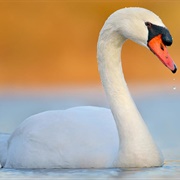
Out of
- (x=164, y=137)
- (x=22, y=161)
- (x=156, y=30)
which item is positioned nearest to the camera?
(x=156, y=30)

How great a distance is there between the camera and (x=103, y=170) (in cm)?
948

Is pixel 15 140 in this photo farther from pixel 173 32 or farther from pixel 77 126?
pixel 173 32

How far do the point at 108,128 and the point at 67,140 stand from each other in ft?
1.25

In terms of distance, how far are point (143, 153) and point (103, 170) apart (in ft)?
1.21

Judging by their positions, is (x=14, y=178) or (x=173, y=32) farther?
Result: (x=173, y=32)

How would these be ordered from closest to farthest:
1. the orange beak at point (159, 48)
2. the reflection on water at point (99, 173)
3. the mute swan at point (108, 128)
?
1. the reflection on water at point (99, 173)
2. the orange beak at point (159, 48)
3. the mute swan at point (108, 128)

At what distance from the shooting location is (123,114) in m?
9.80

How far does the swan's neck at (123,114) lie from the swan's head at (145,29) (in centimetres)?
13

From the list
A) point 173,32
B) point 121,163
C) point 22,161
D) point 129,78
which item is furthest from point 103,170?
point 173,32

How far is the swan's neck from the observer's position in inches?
379

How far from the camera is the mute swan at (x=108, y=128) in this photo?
954 centimetres

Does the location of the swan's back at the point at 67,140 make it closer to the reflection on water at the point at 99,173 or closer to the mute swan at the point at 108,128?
the mute swan at the point at 108,128

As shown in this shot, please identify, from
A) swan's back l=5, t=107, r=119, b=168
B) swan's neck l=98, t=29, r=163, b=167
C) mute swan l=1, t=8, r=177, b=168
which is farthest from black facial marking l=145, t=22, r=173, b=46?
swan's back l=5, t=107, r=119, b=168

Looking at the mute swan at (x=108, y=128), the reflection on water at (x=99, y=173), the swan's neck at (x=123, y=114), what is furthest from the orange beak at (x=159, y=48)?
the reflection on water at (x=99, y=173)
